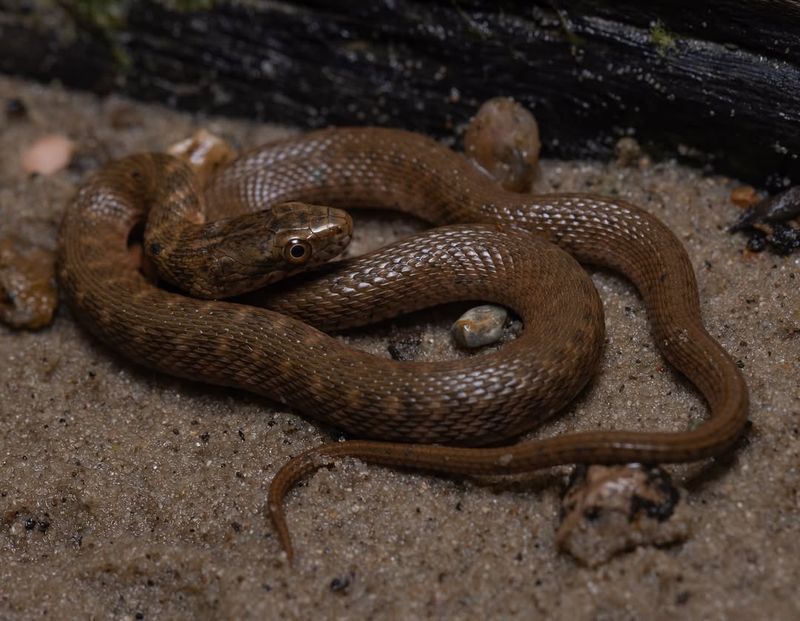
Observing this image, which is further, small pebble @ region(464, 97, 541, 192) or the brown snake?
small pebble @ region(464, 97, 541, 192)

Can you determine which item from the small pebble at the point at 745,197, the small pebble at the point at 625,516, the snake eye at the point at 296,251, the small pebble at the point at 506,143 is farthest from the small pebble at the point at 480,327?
the small pebble at the point at 745,197

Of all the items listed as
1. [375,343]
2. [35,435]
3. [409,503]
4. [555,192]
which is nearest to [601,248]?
[555,192]

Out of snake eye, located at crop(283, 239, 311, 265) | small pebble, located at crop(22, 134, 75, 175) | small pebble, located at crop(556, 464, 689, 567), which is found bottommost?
small pebble, located at crop(22, 134, 75, 175)

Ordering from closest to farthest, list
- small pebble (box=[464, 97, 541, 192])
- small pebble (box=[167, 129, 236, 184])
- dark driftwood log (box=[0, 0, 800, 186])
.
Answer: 1. dark driftwood log (box=[0, 0, 800, 186])
2. small pebble (box=[464, 97, 541, 192])
3. small pebble (box=[167, 129, 236, 184])

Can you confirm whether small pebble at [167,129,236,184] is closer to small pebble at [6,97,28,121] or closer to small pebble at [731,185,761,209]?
small pebble at [6,97,28,121]

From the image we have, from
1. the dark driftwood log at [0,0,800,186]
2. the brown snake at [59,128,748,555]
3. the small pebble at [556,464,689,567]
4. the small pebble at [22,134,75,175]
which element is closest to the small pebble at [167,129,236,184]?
the brown snake at [59,128,748,555]

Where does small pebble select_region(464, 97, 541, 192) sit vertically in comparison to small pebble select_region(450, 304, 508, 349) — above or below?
above

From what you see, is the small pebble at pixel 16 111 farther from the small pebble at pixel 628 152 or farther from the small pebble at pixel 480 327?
the small pebble at pixel 628 152

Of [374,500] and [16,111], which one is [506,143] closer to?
[374,500]

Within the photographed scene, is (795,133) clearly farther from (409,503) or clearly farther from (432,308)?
(409,503)
